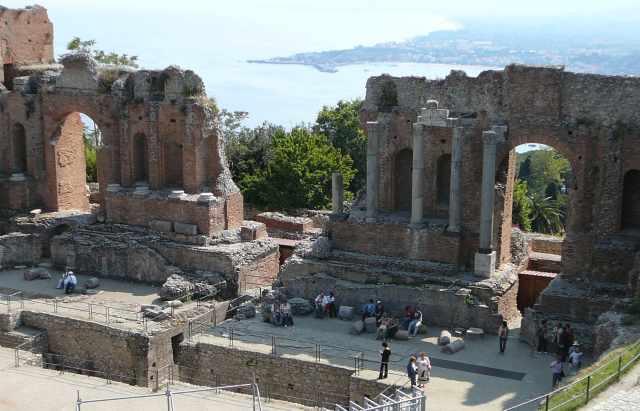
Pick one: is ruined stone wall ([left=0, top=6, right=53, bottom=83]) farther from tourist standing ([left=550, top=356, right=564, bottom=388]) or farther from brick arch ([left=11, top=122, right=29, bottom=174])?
tourist standing ([left=550, top=356, right=564, bottom=388])

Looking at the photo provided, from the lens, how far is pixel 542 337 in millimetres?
23281

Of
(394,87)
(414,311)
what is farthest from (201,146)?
(414,311)

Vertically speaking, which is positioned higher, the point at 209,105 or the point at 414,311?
the point at 209,105

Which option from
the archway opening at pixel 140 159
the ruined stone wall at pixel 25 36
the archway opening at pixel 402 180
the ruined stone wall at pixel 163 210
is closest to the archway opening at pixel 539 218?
the archway opening at pixel 402 180

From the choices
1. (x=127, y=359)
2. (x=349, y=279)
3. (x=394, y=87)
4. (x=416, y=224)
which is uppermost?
(x=394, y=87)

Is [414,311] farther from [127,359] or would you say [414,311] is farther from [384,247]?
[127,359]

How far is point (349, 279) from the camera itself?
27469mm

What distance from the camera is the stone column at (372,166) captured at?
28172 mm

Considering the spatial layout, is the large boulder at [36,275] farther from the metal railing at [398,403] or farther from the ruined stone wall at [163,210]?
the metal railing at [398,403]

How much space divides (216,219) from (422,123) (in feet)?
28.2

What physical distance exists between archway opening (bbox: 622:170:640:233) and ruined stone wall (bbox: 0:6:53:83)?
81.9ft

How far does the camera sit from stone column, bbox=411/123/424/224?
26.9 metres

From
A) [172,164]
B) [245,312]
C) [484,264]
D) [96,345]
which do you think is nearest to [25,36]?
[172,164]

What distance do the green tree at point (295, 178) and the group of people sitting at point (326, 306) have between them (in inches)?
564
